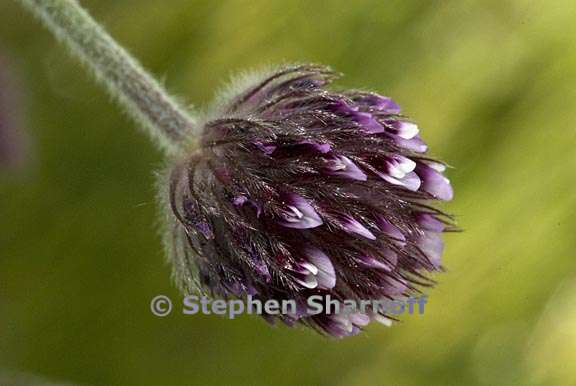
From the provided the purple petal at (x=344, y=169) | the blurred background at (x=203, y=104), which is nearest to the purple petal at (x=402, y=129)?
the purple petal at (x=344, y=169)

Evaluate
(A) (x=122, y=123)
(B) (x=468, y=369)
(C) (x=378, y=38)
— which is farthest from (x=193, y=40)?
(B) (x=468, y=369)

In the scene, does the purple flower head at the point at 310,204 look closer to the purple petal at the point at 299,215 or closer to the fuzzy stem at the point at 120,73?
the purple petal at the point at 299,215

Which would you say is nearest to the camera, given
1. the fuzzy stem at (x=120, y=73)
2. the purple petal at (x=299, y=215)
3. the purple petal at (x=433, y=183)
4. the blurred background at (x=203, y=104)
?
the purple petal at (x=299, y=215)

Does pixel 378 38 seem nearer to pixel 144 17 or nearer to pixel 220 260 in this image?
pixel 144 17

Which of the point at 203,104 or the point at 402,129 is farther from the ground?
the point at 203,104

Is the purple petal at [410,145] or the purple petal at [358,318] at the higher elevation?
the purple petal at [410,145]

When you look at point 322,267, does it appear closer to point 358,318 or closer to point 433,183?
point 358,318

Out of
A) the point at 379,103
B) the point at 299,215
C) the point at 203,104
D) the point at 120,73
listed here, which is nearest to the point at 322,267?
the point at 299,215
